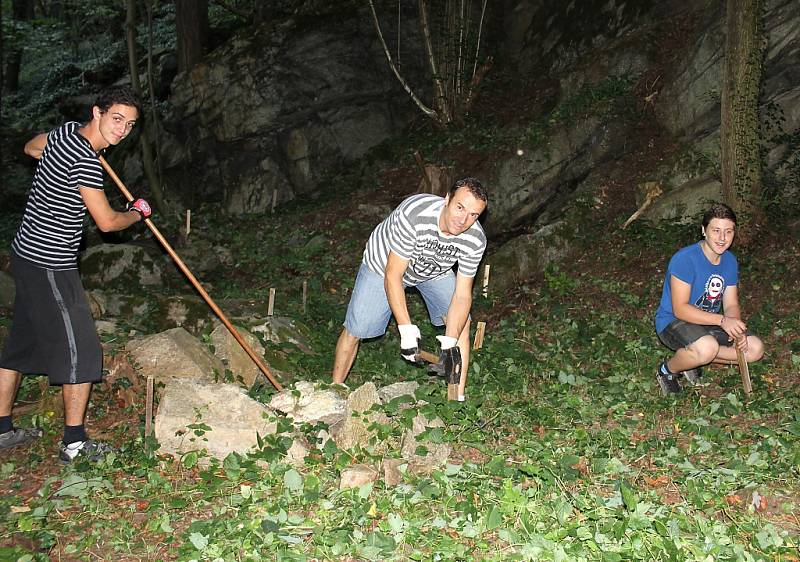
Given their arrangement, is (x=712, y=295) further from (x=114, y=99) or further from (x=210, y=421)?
(x=114, y=99)

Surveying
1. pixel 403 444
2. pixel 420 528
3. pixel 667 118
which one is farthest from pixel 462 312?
pixel 667 118

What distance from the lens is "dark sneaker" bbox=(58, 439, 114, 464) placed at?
183 inches

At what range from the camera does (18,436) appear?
15.9 feet

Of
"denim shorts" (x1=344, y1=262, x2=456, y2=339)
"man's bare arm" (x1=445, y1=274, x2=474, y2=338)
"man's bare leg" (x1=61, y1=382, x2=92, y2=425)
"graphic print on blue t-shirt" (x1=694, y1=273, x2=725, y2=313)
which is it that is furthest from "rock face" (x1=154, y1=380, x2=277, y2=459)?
"graphic print on blue t-shirt" (x1=694, y1=273, x2=725, y2=313)

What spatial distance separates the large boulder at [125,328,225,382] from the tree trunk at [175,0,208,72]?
39.0 ft

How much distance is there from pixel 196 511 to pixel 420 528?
4.35ft

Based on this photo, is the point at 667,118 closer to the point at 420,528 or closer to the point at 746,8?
the point at 746,8

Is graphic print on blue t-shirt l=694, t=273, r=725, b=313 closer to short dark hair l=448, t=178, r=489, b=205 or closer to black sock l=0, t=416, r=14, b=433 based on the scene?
short dark hair l=448, t=178, r=489, b=205

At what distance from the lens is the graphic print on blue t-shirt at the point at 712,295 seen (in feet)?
19.4

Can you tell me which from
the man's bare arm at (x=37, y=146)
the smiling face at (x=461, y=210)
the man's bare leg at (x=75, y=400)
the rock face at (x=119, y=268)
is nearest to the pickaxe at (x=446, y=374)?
the smiling face at (x=461, y=210)

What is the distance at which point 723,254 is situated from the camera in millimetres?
5938

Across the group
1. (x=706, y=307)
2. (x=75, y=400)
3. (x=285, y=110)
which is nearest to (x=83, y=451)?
(x=75, y=400)

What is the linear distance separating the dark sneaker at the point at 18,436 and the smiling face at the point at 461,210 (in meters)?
3.24

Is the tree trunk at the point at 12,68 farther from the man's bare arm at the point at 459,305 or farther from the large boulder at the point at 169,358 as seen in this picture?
the man's bare arm at the point at 459,305
